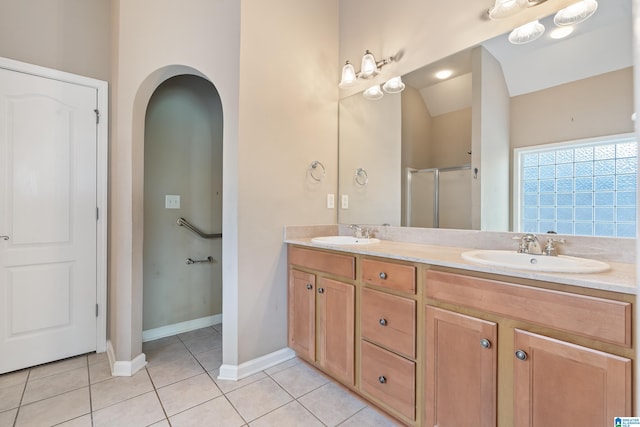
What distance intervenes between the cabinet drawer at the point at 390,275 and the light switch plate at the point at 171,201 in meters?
1.79

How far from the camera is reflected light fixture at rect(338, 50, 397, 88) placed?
2102mm

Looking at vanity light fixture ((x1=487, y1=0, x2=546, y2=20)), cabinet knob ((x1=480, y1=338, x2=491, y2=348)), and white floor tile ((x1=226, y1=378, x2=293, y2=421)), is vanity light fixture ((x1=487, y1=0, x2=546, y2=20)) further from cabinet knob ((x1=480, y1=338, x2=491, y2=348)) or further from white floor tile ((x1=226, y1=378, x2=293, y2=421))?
white floor tile ((x1=226, y1=378, x2=293, y2=421))

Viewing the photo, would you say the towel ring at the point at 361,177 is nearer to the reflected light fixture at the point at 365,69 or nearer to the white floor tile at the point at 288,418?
the reflected light fixture at the point at 365,69

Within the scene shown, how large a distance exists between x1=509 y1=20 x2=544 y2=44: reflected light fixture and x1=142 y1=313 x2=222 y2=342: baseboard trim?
9.97ft

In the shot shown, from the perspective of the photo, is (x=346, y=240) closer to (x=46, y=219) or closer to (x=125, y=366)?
(x=125, y=366)

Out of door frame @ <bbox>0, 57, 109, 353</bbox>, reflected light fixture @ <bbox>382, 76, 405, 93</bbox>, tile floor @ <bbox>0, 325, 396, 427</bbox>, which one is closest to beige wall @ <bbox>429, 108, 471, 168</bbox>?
reflected light fixture @ <bbox>382, 76, 405, 93</bbox>

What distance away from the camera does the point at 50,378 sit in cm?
181

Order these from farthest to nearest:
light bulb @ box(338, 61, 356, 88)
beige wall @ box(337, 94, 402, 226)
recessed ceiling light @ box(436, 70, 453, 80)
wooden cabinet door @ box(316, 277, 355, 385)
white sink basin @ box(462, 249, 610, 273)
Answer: light bulb @ box(338, 61, 356, 88)
beige wall @ box(337, 94, 402, 226)
recessed ceiling light @ box(436, 70, 453, 80)
wooden cabinet door @ box(316, 277, 355, 385)
white sink basin @ box(462, 249, 610, 273)

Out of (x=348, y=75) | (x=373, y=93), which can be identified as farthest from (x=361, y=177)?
(x=348, y=75)

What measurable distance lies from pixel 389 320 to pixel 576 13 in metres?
1.70

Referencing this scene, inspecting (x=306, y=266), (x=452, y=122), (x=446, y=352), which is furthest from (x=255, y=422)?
(x=452, y=122)

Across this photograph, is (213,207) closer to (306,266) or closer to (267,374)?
(306,266)

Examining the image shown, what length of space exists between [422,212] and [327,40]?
1599 millimetres

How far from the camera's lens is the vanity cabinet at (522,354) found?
85 centimetres
